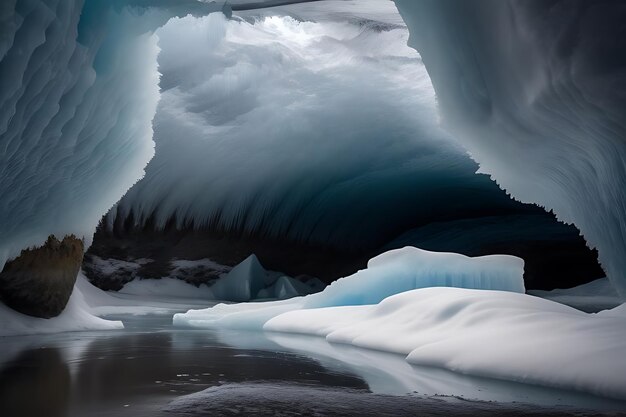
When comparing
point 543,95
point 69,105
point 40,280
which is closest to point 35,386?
point 69,105

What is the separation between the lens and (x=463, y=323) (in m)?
5.06

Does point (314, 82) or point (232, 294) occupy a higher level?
point (314, 82)

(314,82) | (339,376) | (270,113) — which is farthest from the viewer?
(270,113)

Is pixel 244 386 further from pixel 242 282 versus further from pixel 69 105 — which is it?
pixel 242 282

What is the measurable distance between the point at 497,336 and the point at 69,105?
12.5 ft

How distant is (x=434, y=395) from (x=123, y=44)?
4.16 metres

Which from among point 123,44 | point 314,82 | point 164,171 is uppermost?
point 314,82

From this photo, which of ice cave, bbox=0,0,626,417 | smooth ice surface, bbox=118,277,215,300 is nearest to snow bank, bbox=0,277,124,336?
ice cave, bbox=0,0,626,417

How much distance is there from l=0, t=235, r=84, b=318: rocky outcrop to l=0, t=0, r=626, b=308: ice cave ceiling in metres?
0.31

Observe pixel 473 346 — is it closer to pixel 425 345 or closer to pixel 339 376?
pixel 425 345

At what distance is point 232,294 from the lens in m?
19.2

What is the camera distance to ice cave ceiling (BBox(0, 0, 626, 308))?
12.6 feet

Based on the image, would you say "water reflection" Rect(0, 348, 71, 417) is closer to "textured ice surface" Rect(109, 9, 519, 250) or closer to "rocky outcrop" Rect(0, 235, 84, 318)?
"rocky outcrop" Rect(0, 235, 84, 318)

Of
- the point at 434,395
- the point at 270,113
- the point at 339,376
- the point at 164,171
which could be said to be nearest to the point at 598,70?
the point at 434,395
